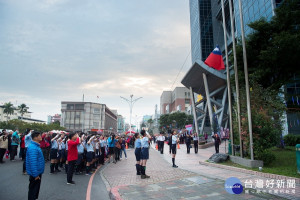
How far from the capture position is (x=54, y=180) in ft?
25.7

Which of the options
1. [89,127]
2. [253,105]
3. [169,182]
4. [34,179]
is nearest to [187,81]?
[253,105]

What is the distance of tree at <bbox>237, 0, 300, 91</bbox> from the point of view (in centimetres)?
1602

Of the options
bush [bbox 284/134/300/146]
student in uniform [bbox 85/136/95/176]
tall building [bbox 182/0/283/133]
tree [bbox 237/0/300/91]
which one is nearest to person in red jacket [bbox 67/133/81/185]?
student in uniform [bbox 85/136/95/176]

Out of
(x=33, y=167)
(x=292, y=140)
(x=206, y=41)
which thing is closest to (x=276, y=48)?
(x=292, y=140)

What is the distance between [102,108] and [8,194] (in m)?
90.2

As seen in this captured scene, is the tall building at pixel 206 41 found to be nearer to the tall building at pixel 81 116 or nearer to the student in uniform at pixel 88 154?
the student in uniform at pixel 88 154

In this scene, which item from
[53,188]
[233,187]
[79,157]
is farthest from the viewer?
[79,157]

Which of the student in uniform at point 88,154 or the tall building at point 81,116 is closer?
the student in uniform at point 88,154

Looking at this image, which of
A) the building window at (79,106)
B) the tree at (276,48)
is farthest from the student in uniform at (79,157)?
the building window at (79,106)

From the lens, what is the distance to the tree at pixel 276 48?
16.0 metres

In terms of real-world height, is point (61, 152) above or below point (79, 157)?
above

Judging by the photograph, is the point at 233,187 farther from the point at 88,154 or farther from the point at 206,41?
the point at 206,41

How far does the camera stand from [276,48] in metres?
16.6

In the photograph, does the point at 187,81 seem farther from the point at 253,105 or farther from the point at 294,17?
the point at 253,105
